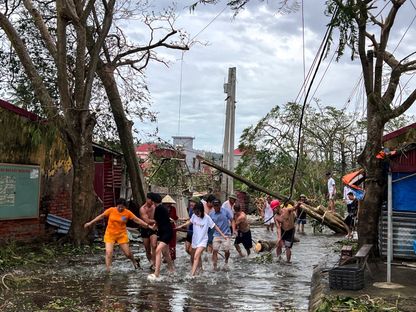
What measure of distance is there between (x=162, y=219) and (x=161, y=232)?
0.27 meters

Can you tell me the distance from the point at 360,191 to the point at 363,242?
179 inches

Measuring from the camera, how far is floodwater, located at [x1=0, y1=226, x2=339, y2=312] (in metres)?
8.25

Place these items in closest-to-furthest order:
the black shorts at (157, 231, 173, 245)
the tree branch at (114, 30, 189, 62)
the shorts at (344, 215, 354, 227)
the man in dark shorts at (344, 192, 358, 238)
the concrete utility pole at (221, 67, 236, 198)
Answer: the black shorts at (157, 231, 173, 245)
the tree branch at (114, 30, 189, 62)
the man in dark shorts at (344, 192, 358, 238)
the shorts at (344, 215, 354, 227)
the concrete utility pole at (221, 67, 236, 198)

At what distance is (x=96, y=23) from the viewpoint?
16.8m

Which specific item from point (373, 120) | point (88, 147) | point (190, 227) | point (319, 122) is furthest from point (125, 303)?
point (319, 122)

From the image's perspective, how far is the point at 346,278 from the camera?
340 inches

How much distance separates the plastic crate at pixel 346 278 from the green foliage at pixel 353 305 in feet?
2.27

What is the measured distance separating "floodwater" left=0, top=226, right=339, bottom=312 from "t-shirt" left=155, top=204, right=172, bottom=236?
99cm

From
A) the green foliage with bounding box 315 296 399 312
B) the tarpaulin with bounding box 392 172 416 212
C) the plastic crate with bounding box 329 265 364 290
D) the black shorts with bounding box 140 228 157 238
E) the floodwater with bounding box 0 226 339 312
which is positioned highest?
the tarpaulin with bounding box 392 172 416 212

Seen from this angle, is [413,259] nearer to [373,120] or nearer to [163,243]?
[373,120]

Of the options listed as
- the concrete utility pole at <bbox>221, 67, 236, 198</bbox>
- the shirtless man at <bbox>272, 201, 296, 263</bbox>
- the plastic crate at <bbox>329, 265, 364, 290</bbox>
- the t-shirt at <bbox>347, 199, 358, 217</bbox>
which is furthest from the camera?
the concrete utility pole at <bbox>221, 67, 236, 198</bbox>

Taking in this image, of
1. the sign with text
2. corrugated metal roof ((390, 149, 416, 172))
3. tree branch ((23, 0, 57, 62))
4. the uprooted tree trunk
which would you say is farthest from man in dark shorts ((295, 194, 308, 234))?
tree branch ((23, 0, 57, 62))

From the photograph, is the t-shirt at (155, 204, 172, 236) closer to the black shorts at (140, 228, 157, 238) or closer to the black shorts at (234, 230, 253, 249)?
the black shorts at (140, 228, 157, 238)

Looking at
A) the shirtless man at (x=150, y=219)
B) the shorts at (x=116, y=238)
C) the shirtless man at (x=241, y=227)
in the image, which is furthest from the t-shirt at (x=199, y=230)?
the shirtless man at (x=241, y=227)
